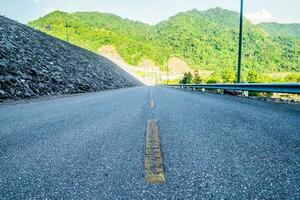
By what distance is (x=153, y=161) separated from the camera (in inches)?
122

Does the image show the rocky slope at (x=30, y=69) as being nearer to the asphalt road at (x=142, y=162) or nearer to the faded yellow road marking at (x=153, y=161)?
the asphalt road at (x=142, y=162)

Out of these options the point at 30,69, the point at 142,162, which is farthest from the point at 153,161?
the point at 30,69

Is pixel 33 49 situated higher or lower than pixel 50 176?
higher

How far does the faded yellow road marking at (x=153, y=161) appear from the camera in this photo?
2.62m

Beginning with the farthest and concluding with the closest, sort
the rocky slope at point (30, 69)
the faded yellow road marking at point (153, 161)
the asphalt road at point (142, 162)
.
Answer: the rocky slope at point (30, 69) < the faded yellow road marking at point (153, 161) < the asphalt road at point (142, 162)

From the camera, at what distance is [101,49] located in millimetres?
147125

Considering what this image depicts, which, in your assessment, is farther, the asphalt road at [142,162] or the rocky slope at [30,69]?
the rocky slope at [30,69]

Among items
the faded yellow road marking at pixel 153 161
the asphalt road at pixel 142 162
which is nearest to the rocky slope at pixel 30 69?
the asphalt road at pixel 142 162

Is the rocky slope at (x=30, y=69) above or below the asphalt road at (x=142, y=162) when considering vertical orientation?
above

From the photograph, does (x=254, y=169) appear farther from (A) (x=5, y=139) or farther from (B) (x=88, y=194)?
(A) (x=5, y=139)

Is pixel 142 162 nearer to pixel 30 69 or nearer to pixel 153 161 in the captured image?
pixel 153 161

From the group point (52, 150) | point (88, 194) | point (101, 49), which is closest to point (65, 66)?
point (52, 150)

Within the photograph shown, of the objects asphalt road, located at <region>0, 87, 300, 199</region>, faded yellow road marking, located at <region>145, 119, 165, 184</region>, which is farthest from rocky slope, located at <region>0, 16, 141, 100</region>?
faded yellow road marking, located at <region>145, 119, 165, 184</region>

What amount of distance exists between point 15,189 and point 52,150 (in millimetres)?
1306
